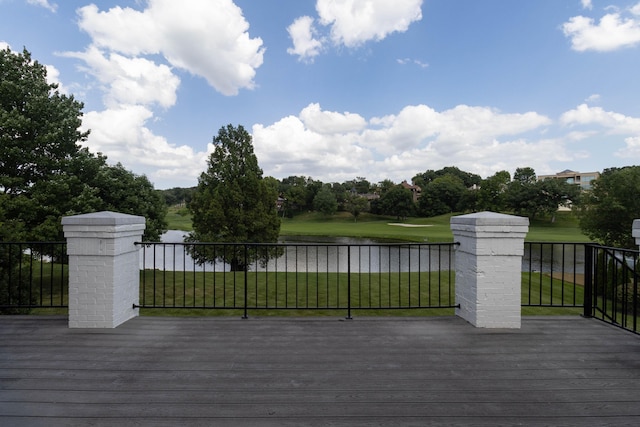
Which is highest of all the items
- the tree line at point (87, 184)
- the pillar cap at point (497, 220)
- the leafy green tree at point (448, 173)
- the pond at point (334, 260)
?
the leafy green tree at point (448, 173)

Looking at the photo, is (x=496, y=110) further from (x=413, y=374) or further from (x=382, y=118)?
Answer: (x=413, y=374)

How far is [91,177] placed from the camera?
34.9 ft

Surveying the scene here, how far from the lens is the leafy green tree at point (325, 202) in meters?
68.0

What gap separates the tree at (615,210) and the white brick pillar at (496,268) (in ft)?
68.2

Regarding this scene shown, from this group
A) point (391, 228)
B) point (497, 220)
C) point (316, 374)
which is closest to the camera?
point (316, 374)

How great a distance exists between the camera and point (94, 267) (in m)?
3.60

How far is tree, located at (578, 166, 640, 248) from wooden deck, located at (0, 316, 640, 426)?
20.4 meters

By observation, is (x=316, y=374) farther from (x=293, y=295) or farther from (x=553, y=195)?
(x=553, y=195)

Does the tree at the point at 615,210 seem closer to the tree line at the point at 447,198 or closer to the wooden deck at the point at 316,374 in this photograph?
the wooden deck at the point at 316,374

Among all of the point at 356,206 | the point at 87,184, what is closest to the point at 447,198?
the point at 356,206

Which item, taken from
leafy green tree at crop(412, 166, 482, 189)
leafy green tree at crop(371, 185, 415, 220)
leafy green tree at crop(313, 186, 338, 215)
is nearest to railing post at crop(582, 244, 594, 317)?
leafy green tree at crop(313, 186, 338, 215)

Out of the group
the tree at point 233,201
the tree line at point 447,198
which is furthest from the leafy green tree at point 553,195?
the tree at point 233,201

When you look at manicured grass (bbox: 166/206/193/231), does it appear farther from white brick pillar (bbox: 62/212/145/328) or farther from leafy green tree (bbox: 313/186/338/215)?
leafy green tree (bbox: 313/186/338/215)

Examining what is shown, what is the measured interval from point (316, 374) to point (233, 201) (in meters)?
12.2
